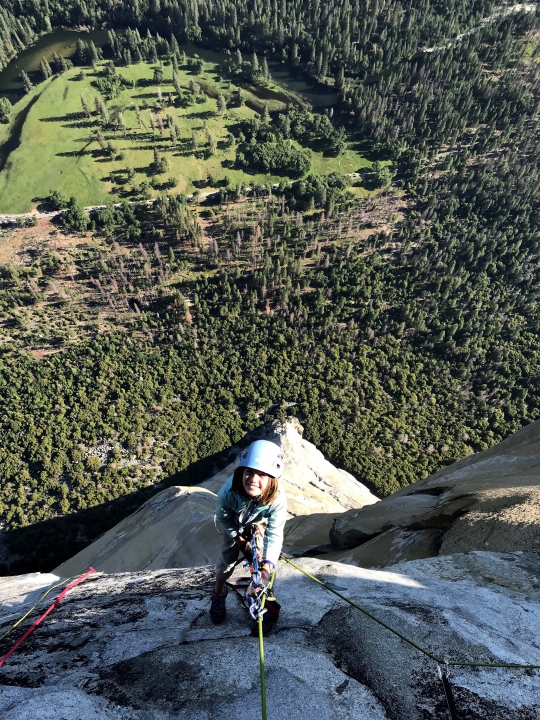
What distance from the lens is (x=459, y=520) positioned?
1639cm

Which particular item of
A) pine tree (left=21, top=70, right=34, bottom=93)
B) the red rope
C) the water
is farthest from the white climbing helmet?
the water

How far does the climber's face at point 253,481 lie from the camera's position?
6965 millimetres

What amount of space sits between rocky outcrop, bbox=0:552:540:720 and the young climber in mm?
2002

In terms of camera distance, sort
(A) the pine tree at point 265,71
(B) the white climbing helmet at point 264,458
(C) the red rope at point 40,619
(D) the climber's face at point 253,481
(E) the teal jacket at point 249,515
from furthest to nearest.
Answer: (A) the pine tree at point 265,71 < (C) the red rope at point 40,619 < (E) the teal jacket at point 249,515 < (D) the climber's face at point 253,481 < (B) the white climbing helmet at point 264,458

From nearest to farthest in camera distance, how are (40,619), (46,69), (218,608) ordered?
(218,608)
(40,619)
(46,69)

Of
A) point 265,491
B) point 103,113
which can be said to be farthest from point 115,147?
point 265,491

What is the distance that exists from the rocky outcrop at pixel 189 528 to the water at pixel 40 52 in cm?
12839

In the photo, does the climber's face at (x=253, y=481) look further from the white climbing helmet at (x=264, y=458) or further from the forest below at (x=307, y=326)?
the forest below at (x=307, y=326)

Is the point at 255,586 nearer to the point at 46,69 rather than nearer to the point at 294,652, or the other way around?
the point at 294,652

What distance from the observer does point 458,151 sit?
4035 inches

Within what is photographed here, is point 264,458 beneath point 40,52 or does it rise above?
beneath

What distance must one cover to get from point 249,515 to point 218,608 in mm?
3552

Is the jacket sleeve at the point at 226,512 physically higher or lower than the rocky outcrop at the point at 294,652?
higher

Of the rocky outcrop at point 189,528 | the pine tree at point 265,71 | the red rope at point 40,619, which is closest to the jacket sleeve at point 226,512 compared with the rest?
the red rope at point 40,619
